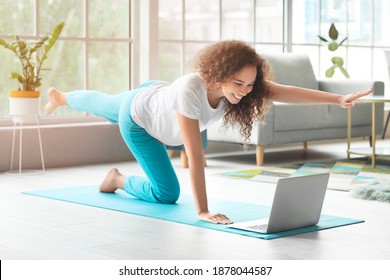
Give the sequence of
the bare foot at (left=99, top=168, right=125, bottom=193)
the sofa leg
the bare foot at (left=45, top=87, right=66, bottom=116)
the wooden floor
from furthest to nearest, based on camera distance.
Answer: the sofa leg < the bare foot at (left=45, top=87, right=66, bottom=116) < the bare foot at (left=99, top=168, right=125, bottom=193) < the wooden floor

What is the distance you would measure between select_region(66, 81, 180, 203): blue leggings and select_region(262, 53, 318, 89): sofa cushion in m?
2.76

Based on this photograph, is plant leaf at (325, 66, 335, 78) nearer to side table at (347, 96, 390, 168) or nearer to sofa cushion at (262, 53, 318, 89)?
sofa cushion at (262, 53, 318, 89)

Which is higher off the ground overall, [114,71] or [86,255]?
[114,71]

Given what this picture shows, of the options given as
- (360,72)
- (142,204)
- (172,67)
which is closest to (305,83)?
(172,67)

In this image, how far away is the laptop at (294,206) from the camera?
3148 mm

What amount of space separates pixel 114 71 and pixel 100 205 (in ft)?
8.49

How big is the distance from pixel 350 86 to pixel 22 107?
3.08 m

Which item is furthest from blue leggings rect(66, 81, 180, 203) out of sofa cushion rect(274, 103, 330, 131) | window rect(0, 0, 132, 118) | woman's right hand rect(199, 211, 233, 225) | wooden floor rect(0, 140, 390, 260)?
sofa cushion rect(274, 103, 330, 131)

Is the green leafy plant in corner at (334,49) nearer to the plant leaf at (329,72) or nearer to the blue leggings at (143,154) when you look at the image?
the plant leaf at (329,72)

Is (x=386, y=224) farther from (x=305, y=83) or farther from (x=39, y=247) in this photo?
(x=305, y=83)

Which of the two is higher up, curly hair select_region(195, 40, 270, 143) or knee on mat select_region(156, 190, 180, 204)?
curly hair select_region(195, 40, 270, 143)

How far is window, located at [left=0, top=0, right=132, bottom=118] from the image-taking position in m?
5.70

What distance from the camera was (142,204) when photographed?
3.99 m

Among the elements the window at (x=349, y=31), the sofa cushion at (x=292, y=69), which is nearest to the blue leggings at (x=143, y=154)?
the sofa cushion at (x=292, y=69)
